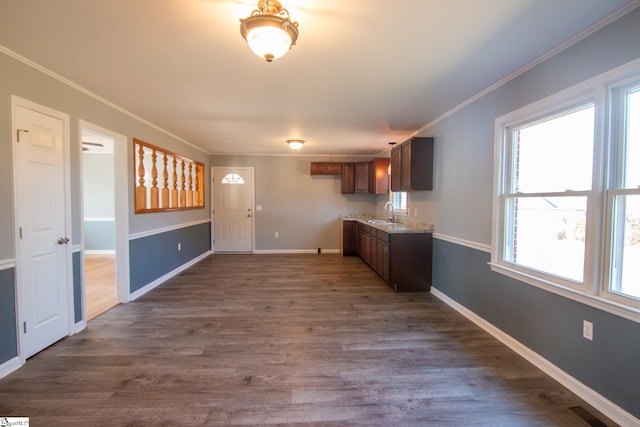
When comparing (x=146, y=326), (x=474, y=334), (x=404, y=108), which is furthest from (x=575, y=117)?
(x=146, y=326)

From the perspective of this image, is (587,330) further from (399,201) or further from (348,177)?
(348,177)

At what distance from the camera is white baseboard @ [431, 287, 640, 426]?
1.69 meters

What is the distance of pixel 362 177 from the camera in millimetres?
6707

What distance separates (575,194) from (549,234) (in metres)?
0.42

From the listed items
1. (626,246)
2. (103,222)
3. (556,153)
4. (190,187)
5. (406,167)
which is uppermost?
(406,167)

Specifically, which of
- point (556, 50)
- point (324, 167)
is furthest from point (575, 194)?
point (324, 167)

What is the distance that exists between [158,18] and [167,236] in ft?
12.1

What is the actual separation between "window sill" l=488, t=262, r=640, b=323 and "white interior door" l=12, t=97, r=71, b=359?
4.19m

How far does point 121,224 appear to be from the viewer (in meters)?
3.62

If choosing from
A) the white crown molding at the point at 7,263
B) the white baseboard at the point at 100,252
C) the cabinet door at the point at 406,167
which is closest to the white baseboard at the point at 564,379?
the cabinet door at the point at 406,167

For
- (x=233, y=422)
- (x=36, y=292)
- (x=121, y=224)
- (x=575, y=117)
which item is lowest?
(x=233, y=422)

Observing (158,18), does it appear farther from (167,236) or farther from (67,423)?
(167,236)

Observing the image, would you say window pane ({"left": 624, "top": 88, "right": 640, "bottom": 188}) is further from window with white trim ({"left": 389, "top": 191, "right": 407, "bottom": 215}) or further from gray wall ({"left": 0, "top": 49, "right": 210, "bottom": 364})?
gray wall ({"left": 0, "top": 49, "right": 210, "bottom": 364})

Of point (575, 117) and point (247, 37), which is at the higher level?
point (247, 37)
